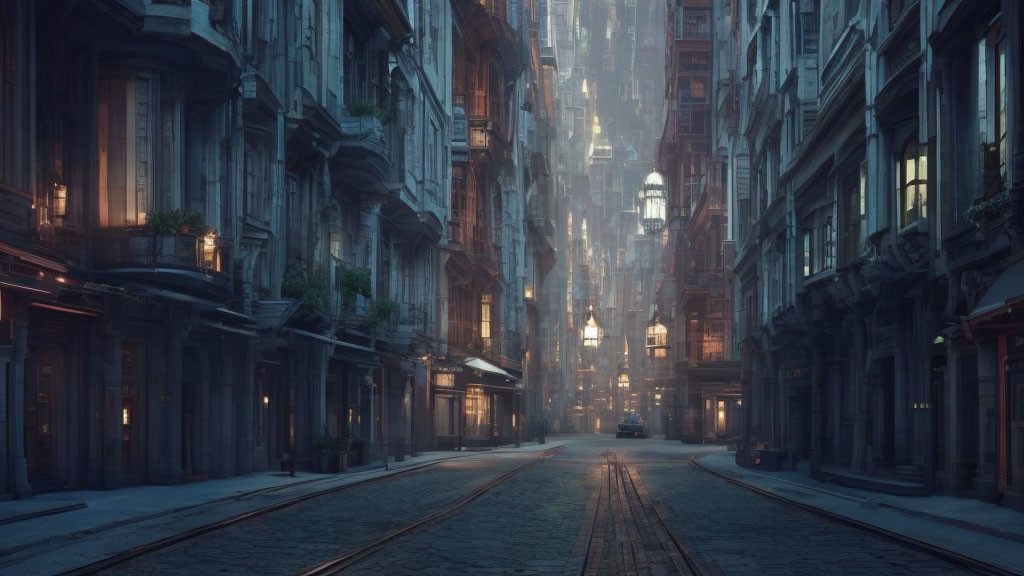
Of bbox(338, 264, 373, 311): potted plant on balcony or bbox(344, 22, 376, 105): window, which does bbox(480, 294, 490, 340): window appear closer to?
bbox(344, 22, 376, 105): window

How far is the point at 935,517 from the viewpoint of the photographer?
63.8 feet

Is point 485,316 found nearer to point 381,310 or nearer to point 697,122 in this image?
point 697,122

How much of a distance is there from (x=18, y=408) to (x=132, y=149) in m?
6.29

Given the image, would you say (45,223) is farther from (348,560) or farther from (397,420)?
(397,420)

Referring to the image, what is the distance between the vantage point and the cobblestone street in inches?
510

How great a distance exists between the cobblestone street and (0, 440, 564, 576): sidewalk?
0.76m

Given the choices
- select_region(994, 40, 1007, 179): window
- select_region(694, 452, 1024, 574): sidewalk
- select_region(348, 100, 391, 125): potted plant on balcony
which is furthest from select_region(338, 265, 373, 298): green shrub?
select_region(994, 40, 1007, 179): window

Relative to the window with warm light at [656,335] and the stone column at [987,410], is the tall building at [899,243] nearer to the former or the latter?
the stone column at [987,410]

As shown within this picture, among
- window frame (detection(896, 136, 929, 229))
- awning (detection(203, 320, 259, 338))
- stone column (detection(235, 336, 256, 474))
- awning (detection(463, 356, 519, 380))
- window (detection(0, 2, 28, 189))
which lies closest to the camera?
window (detection(0, 2, 28, 189))

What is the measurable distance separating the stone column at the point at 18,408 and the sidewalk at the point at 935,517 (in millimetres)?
13370

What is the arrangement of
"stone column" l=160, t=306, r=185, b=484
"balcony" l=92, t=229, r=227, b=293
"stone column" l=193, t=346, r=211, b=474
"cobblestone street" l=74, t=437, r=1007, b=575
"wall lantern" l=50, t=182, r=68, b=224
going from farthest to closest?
1. "stone column" l=193, t=346, r=211, b=474
2. "stone column" l=160, t=306, r=185, b=484
3. "balcony" l=92, t=229, r=227, b=293
4. "wall lantern" l=50, t=182, r=68, b=224
5. "cobblestone street" l=74, t=437, r=1007, b=575

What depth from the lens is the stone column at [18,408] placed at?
20172 millimetres

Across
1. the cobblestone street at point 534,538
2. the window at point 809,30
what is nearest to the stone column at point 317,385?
the cobblestone street at point 534,538

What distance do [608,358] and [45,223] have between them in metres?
165
